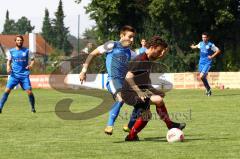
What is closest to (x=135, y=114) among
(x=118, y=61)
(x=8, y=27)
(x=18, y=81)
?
(x=118, y=61)

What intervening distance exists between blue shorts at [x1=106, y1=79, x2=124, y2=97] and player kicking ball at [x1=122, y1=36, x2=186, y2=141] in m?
0.12

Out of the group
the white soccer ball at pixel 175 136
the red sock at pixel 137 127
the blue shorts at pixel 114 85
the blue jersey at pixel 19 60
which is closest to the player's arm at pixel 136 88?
the red sock at pixel 137 127

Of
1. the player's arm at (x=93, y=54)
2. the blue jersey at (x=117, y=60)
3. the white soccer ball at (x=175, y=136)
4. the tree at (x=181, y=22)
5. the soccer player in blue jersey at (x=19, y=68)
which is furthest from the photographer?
the tree at (x=181, y=22)

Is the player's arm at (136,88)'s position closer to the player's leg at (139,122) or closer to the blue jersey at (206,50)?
the player's leg at (139,122)

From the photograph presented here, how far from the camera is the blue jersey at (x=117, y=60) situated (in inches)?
424

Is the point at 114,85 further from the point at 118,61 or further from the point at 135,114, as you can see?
the point at 135,114

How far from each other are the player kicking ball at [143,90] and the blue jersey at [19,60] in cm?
789

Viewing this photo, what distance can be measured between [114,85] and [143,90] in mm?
716

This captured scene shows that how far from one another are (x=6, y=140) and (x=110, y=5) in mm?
40133

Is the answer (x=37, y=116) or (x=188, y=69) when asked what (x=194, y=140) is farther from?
(x=188, y=69)

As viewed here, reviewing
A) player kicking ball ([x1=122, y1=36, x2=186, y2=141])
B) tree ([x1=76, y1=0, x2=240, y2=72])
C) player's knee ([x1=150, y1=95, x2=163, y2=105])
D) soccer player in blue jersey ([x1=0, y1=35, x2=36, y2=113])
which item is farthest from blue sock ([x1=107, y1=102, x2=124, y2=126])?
tree ([x1=76, y1=0, x2=240, y2=72])

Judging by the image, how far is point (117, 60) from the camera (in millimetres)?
10891

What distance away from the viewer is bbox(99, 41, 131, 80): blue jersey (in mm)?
10781

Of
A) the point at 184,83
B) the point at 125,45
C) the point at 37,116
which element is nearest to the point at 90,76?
the point at 184,83
